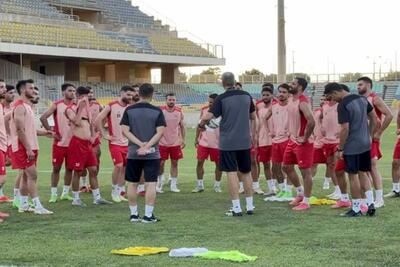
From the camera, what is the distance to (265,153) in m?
13.1

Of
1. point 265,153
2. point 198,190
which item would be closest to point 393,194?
point 265,153

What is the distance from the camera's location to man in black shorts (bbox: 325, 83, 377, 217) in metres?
9.44

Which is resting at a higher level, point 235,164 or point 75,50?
point 75,50

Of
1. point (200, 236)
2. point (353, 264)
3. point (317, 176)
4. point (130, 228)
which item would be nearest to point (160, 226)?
point (130, 228)

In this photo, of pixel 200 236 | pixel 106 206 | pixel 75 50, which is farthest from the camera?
pixel 75 50

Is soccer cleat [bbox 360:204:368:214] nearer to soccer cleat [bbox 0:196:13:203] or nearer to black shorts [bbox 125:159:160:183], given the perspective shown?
black shorts [bbox 125:159:160:183]

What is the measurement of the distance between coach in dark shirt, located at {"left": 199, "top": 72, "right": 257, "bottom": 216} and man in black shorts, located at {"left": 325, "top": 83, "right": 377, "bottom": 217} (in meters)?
1.33

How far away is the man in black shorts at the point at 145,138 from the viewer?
9495mm

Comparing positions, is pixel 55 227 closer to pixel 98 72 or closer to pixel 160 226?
pixel 160 226

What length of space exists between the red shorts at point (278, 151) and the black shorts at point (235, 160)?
76.6 inches

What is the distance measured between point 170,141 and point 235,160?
3930 mm

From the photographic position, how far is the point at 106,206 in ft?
37.5

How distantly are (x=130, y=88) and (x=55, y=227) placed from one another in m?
3.71

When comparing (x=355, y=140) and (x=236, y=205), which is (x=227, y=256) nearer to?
(x=236, y=205)
